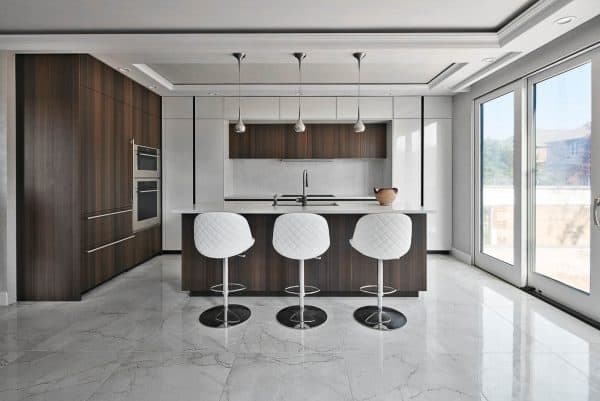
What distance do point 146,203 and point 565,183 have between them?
17.0 feet

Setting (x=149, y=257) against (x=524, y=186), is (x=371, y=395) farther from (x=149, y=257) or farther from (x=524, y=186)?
(x=149, y=257)

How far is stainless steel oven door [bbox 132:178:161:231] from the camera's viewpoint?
526cm

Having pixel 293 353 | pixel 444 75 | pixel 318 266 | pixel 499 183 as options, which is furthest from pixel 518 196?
pixel 293 353

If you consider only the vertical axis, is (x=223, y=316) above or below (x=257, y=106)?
below

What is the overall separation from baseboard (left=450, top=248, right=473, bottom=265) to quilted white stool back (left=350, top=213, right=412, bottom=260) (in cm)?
283

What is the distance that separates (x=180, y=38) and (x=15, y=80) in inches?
67.4

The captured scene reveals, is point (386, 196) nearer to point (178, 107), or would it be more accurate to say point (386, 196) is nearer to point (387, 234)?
point (387, 234)

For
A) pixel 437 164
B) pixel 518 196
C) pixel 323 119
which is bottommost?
pixel 518 196

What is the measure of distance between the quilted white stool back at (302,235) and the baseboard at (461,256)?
10.6 ft

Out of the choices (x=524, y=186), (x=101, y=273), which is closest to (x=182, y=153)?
(x=101, y=273)

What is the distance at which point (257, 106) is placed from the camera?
20.2 ft

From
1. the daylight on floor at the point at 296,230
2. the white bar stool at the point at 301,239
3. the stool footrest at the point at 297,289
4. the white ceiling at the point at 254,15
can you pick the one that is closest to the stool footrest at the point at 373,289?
the daylight on floor at the point at 296,230

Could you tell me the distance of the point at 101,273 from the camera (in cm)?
438

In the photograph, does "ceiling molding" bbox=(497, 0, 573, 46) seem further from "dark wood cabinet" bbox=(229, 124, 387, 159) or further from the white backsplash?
the white backsplash
